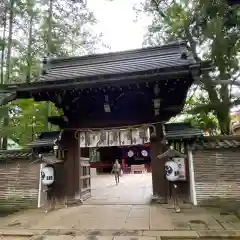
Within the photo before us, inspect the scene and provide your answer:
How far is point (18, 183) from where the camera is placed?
8180 mm

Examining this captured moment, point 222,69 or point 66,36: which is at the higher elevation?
point 66,36

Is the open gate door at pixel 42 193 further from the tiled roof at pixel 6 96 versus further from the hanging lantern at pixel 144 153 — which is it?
the hanging lantern at pixel 144 153

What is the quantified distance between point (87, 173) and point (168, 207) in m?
3.55

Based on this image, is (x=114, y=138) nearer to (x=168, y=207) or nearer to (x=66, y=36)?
(x=168, y=207)

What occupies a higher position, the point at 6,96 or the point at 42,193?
the point at 6,96

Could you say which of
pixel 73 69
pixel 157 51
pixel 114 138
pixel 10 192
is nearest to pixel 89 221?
pixel 114 138

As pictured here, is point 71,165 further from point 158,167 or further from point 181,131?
point 181,131

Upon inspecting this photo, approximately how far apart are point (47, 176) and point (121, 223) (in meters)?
3.03

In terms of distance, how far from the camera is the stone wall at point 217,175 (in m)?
7.21

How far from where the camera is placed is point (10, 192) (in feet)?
26.9

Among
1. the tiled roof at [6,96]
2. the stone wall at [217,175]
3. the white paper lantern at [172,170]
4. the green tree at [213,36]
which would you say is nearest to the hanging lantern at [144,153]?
the green tree at [213,36]

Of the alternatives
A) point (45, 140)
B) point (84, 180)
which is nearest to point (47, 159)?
point (45, 140)

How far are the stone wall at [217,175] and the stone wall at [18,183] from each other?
4.92 meters

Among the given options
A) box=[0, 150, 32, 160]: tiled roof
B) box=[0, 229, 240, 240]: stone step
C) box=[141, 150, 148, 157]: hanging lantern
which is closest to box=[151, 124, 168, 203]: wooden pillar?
box=[0, 229, 240, 240]: stone step
